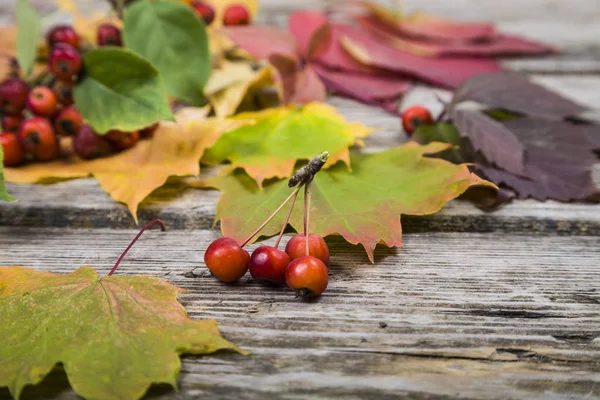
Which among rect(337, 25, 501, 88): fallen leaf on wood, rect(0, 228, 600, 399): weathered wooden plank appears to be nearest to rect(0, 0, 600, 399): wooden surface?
rect(0, 228, 600, 399): weathered wooden plank

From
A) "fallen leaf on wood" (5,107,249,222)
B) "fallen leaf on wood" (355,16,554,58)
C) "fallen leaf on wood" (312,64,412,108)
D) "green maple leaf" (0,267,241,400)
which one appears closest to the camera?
"green maple leaf" (0,267,241,400)

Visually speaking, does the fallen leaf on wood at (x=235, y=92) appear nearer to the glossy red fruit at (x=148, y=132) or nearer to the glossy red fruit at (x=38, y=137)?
the glossy red fruit at (x=148, y=132)

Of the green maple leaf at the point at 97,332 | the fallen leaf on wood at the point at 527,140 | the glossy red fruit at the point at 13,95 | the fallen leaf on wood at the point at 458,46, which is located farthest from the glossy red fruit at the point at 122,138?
the fallen leaf on wood at the point at 458,46

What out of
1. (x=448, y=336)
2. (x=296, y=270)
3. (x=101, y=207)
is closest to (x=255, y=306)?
(x=296, y=270)

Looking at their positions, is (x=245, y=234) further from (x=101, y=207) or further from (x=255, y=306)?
(x=101, y=207)

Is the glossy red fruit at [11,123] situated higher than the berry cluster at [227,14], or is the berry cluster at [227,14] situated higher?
the berry cluster at [227,14]

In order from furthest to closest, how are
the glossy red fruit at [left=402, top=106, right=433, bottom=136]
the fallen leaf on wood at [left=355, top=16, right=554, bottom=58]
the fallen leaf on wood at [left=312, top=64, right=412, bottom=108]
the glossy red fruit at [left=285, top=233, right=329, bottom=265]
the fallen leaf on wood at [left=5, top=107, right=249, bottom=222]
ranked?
the fallen leaf on wood at [left=355, top=16, right=554, bottom=58], the fallen leaf on wood at [left=312, top=64, right=412, bottom=108], the glossy red fruit at [left=402, top=106, right=433, bottom=136], the fallen leaf on wood at [left=5, top=107, right=249, bottom=222], the glossy red fruit at [left=285, top=233, right=329, bottom=265]

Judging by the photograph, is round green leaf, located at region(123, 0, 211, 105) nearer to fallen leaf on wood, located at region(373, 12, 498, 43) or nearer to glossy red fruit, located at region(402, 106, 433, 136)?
glossy red fruit, located at region(402, 106, 433, 136)
